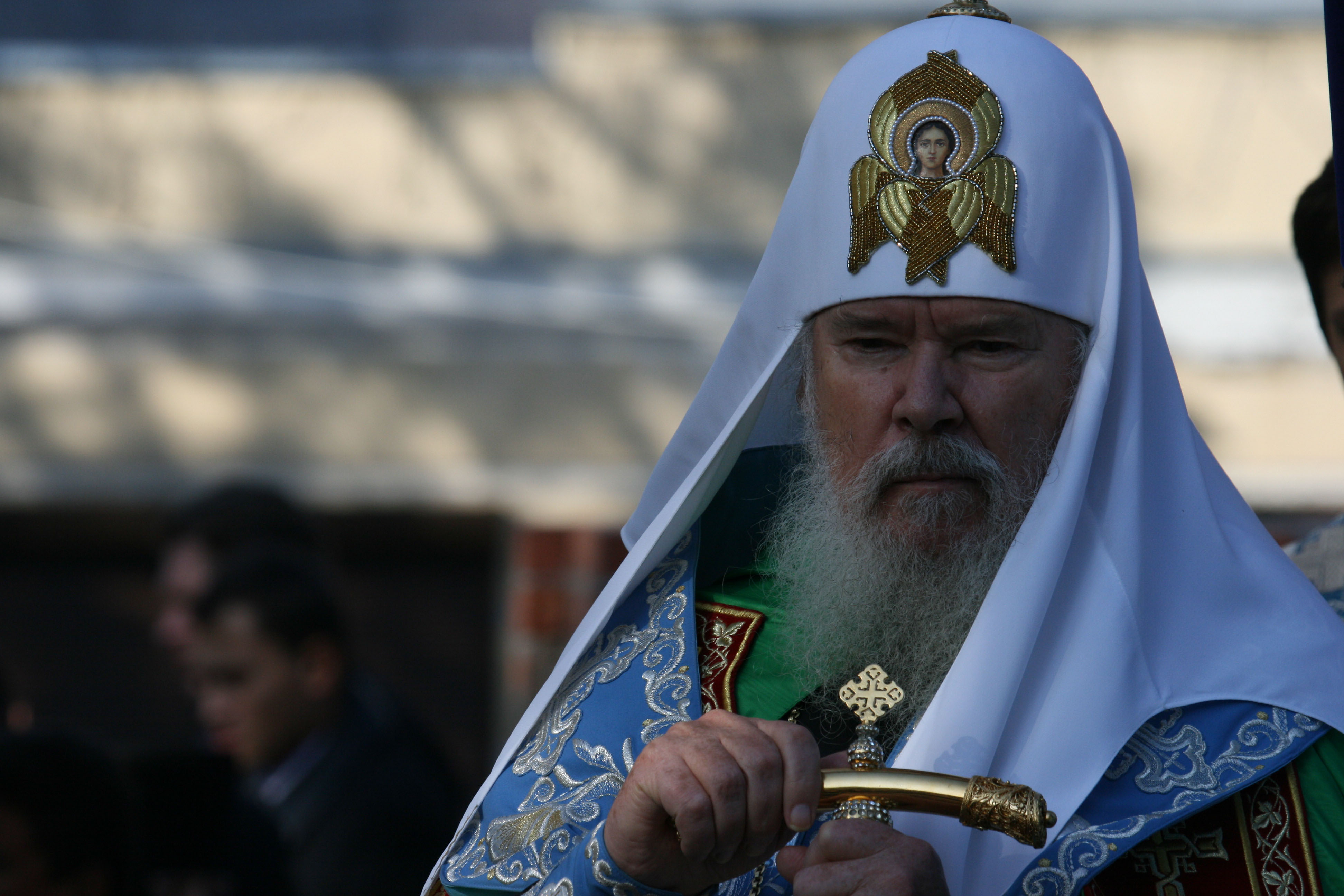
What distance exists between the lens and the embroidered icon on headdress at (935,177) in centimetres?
262

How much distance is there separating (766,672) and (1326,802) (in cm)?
85

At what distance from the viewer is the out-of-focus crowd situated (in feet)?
13.8

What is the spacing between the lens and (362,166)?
7.33 meters

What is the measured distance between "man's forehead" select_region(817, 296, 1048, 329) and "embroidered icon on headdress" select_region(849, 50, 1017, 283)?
39mm

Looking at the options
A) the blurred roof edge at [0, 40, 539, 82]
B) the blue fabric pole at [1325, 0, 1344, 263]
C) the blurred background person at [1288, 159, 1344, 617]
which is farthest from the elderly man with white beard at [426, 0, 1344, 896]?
the blurred roof edge at [0, 40, 539, 82]

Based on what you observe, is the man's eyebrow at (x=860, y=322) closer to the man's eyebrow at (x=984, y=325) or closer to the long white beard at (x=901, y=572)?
the man's eyebrow at (x=984, y=325)

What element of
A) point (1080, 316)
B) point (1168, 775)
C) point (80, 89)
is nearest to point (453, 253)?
Result: point (80, 89)

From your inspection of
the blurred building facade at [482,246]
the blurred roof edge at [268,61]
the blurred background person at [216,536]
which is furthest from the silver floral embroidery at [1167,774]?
the blurred roof edge at [268,61]

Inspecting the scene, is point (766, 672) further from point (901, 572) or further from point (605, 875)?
point (605, 875)

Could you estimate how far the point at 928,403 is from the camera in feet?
8.28

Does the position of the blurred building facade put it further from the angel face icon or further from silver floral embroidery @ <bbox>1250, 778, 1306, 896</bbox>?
silver floral embroidery @ <bbox>1250, 778, 1306, 896</bbox>

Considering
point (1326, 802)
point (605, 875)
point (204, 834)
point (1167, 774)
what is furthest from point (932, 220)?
point (204, 834)

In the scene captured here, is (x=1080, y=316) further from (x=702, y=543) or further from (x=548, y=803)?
(x=548, y=803)

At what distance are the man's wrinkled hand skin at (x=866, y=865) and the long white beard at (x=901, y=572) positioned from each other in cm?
55
